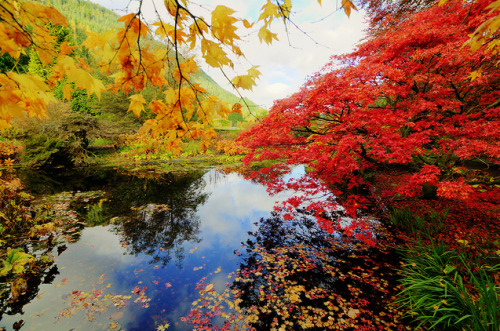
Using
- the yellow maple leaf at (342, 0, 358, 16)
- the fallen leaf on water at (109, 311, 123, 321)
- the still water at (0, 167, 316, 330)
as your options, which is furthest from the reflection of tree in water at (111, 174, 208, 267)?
the yellow maple leaf at (342, 0, 358, 16)

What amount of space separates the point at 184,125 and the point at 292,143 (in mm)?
3608

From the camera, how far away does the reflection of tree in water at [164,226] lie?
15.2 feet

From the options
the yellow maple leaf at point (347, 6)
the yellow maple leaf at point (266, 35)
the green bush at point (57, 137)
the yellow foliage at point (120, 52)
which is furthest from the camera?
the green bush at point (57, 137)

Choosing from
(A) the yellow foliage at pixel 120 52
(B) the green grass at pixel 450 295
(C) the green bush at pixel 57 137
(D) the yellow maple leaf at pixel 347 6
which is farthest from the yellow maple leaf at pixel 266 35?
(C) the green bush at pixel 57 137

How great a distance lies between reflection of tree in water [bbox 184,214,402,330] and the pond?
0.02 m

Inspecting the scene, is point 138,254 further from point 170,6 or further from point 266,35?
point 266,35

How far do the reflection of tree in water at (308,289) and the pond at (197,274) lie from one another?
0.6 inches

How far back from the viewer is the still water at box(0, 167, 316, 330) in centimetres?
294

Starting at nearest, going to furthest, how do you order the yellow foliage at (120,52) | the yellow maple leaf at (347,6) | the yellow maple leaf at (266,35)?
1. the yellow foliage at (120,52)
2. the yellow maple leaf at (347,6)
3. the yellow maple leaf at (266,35)

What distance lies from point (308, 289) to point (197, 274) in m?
2.07

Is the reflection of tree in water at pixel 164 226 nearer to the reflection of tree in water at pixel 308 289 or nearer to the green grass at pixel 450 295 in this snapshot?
the reflection of tree in water at pixel 308 289

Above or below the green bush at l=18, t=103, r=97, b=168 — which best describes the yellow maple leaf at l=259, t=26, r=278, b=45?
above

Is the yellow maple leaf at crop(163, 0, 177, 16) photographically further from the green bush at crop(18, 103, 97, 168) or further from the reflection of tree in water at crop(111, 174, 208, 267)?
the green bush at crop(18, 103, 97, 168)

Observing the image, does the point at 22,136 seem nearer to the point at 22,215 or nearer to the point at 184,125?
the point at 22,215
